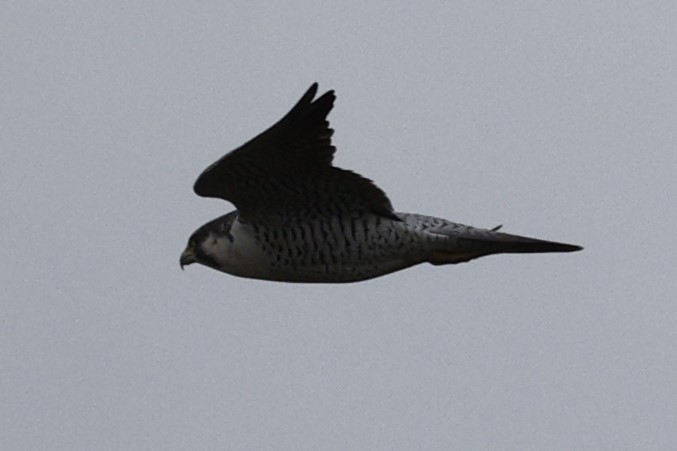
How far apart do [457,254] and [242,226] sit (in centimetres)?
136

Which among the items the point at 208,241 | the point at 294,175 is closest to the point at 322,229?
the point at 294,175

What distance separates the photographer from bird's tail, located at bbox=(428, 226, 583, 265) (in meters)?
8.26

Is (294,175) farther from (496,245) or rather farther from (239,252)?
(496,245)

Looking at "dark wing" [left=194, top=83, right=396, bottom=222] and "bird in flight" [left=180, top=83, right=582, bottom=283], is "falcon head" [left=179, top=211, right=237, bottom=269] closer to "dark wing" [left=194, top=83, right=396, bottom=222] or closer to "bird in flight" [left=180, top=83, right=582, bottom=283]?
"bird in flight" [left=180, top=83, right=582, bottom=283]

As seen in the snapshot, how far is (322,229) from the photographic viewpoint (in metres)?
8.30

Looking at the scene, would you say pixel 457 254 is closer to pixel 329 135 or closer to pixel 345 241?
pixel 345 241

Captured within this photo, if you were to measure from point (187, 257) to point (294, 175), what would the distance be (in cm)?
Result: 130

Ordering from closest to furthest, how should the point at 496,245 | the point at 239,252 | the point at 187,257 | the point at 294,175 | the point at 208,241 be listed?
the point at 294,175 < the point at 496,245 < the point at 239,252 < the point at 208,241 < the point at 187,257

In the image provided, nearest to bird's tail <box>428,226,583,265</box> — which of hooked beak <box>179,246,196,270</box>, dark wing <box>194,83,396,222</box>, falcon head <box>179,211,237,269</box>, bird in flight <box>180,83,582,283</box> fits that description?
bird in flight <box>180,83,582,283</box>

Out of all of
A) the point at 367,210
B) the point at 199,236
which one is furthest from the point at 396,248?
the point at 199,236

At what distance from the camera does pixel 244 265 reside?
8.56 meters

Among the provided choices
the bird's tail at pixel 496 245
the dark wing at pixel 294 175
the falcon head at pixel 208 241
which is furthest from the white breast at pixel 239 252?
the bird's tail at pixel 496 245

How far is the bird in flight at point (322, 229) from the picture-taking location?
8.06 m

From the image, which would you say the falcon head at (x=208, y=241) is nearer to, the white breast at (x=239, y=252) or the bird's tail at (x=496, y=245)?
the white breast at (x=239, y=252)
